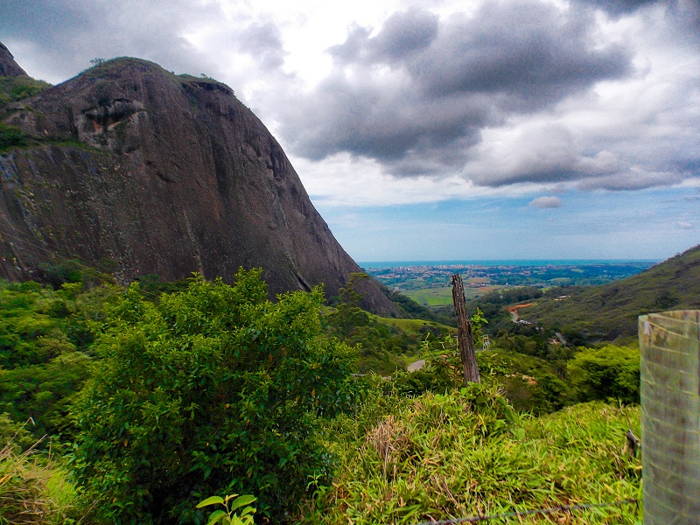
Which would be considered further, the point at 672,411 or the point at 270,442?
the point at 270,442

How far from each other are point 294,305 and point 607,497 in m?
3.35

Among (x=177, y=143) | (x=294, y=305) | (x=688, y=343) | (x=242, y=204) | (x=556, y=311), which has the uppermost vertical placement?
(x=177, y=143)

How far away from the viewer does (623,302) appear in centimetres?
6056

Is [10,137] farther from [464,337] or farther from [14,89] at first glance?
[464,337]

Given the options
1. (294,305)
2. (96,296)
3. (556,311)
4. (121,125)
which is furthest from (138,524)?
(556,311)

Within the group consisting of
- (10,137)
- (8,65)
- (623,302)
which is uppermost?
(8,65)

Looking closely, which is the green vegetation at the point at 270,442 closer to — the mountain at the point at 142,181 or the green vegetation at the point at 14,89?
the mountain at the point at 142,181

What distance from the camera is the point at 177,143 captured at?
98.3ft

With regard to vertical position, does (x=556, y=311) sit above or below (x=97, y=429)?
below

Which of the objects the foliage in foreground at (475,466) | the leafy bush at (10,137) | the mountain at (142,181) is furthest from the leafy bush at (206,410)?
the leafy bush at (10,137)

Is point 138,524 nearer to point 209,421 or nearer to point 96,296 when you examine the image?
point 209,421

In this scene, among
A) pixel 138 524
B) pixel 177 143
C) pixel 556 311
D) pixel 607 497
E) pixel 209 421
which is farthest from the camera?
pixel 556 311

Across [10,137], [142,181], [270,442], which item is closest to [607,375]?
[270,442]

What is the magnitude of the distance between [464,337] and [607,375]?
7.62 meters
